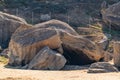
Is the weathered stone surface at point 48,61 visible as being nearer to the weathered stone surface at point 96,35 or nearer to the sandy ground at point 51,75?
the sandy ground at point 51,75

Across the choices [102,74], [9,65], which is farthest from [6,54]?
[102,74]

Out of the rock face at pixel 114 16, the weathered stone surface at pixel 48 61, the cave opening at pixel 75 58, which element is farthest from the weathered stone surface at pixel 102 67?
the rock face at pixel 114 16

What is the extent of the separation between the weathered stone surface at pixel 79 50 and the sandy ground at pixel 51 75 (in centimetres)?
361

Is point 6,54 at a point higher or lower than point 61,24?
lower

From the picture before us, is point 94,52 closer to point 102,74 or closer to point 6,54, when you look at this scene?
point 102,74

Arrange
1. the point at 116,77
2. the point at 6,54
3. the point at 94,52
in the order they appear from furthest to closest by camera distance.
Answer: the point at 6,54 < the point at 94,52 < the point at 116,77

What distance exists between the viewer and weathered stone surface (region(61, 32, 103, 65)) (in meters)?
47.2

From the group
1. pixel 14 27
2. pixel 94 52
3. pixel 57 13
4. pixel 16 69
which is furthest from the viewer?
pixel 57 13

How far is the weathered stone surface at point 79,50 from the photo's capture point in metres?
47.2

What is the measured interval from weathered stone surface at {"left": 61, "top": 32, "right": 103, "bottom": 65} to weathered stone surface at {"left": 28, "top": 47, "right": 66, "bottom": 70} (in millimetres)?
3001

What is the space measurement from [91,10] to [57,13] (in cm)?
595

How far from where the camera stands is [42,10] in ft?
244

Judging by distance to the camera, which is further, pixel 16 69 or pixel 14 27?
pixel 14 27

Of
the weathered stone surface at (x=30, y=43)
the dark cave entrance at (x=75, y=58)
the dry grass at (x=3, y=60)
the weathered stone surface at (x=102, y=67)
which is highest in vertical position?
the weathered stone surface at (x=30, y=43)
